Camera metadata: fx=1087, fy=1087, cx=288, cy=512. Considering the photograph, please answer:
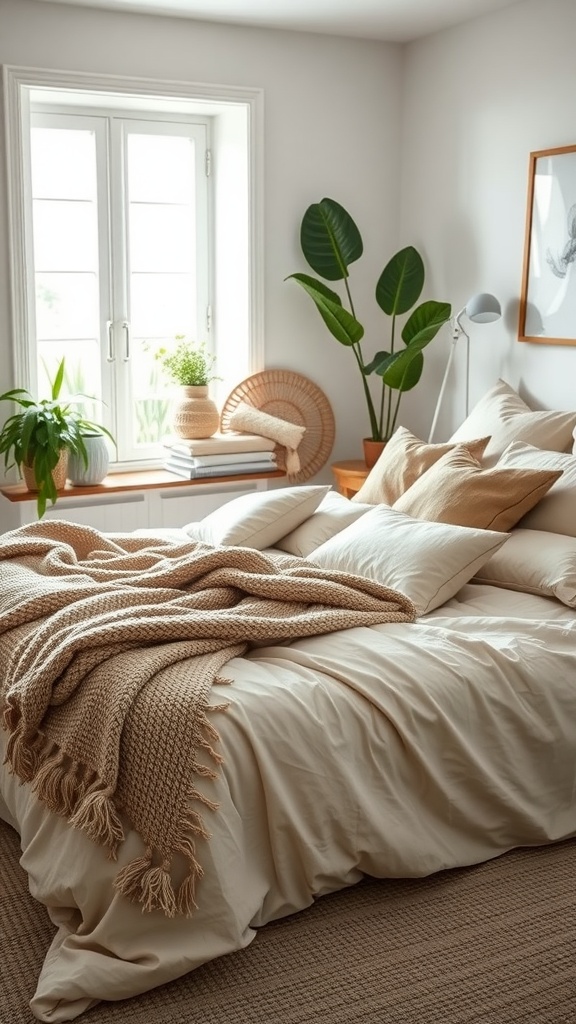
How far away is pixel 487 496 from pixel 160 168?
2630mm

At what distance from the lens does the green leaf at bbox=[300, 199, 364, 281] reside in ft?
16.4

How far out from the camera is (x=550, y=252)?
14.2 ft

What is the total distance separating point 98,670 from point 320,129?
352cm

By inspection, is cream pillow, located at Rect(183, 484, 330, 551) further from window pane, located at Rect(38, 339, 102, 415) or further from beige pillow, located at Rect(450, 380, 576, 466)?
window pane, located at Rect(38, 339, 102, 415)

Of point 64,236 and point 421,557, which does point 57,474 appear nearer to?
point 64,236

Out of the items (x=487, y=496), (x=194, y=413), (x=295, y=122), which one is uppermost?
(x=295, y=122)

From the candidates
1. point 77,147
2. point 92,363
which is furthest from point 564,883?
point 77,147

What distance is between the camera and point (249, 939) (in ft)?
7.18

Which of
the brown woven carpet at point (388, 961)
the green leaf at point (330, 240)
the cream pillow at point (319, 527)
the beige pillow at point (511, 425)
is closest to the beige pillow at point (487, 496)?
the cream pillow at point (319, 527)

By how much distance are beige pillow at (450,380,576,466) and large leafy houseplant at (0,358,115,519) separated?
1.57m

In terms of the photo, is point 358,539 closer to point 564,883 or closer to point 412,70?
point 564,883

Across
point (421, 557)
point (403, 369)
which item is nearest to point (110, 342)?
point (403, 369)

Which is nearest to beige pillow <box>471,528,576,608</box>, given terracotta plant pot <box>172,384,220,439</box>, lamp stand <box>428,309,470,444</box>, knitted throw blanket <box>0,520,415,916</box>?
knitted throw blanket <box>0,520,415,916</box>

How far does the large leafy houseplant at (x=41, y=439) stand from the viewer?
436cm
